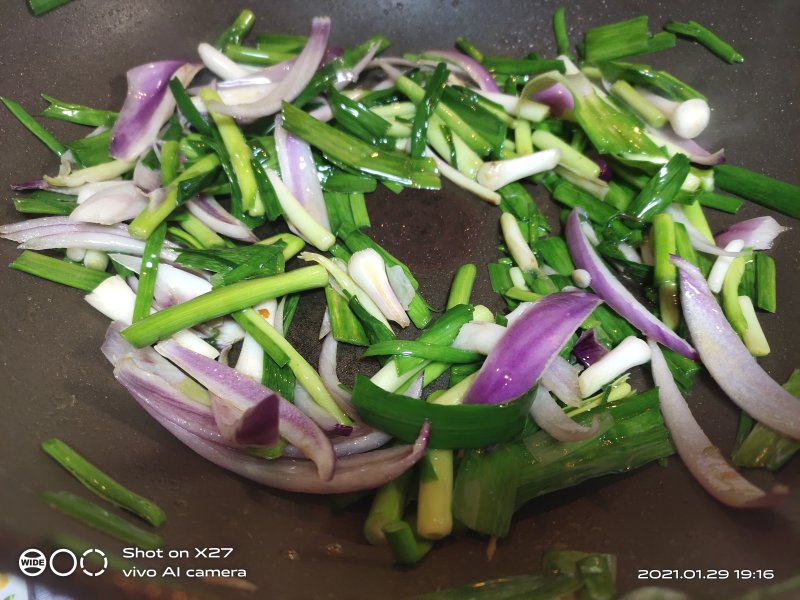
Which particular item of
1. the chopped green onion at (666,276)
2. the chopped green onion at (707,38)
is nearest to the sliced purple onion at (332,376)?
the chopped green onion at (666,276)

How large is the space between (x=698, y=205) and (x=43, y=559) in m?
2.17

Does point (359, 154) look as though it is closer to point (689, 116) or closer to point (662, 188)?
point (662, 188)

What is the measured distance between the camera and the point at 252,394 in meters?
1.58

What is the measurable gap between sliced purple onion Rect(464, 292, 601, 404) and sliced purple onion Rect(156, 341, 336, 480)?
0.41m

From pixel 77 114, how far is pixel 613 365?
1913 millimetres

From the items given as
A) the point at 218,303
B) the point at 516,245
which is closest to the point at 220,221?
the point at 218,303

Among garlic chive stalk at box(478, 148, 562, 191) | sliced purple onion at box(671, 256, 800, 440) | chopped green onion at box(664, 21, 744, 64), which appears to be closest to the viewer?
sliced purple onion at box(671, 256, 800, 440)

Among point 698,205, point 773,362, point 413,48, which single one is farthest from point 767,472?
point 413,48

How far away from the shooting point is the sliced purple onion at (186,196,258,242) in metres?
1.91

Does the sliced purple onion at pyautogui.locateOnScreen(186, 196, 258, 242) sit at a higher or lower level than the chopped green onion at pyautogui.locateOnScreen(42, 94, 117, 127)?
lower

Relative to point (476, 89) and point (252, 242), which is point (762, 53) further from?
point (252, 242)

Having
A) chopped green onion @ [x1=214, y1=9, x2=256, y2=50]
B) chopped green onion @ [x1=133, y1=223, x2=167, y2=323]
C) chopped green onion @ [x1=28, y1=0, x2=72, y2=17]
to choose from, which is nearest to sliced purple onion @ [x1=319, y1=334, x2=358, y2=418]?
chopped green onion @ [x1=133, y1=223, x2=167, y2=323]

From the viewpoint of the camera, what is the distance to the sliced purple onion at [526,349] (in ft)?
5.09

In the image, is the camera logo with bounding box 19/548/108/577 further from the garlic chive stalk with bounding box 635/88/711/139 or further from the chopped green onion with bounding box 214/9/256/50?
the garlic chive stalk with bounding box 635/88/711/139
